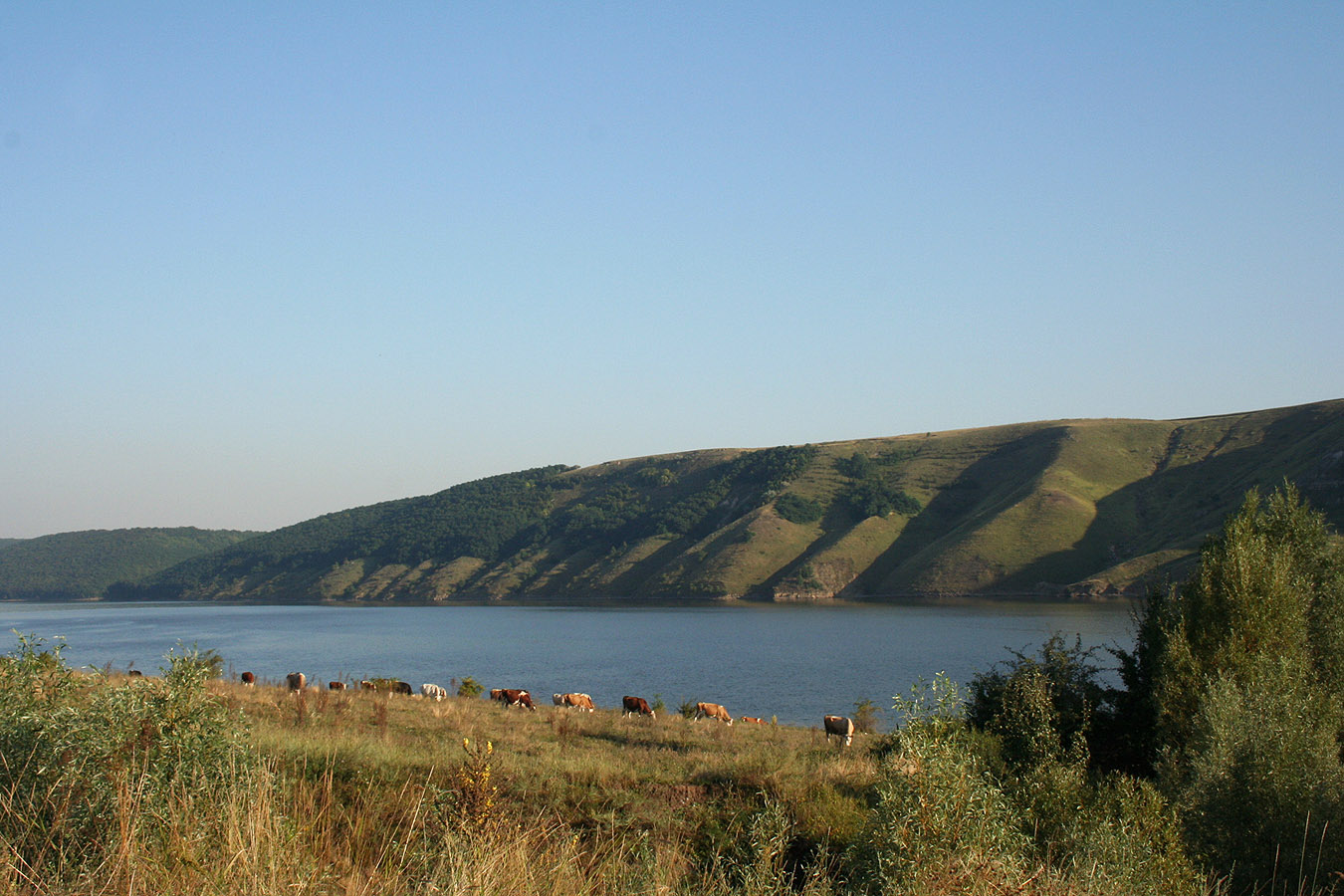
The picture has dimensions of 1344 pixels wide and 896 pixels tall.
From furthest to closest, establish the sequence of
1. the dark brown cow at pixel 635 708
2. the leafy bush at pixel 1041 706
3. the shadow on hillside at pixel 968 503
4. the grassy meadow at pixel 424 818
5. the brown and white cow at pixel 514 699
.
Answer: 1. the shadow on hillside at pixel 968 503
2. the dark brown cow at pixel 635 708
3. the brown and white cow at pixel 514 699
4. the leafy bush at pixel 1041 706
5. the grassy meadow at pixel 424 818

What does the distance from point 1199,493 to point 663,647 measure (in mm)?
80800

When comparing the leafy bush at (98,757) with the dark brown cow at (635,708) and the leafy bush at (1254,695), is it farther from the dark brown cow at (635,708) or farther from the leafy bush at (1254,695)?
the dark brown cow at (635,708)

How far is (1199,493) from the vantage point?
375ft

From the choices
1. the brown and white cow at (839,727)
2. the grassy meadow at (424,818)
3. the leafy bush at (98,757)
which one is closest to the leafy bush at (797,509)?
the brown and white cow at (839,727)

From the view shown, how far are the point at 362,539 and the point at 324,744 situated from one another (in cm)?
19057

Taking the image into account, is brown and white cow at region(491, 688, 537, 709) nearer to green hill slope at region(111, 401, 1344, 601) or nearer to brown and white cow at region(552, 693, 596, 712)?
brown and white cow at region(552, 693, 596, 712)

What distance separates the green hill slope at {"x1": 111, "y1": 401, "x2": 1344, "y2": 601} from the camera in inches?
4284

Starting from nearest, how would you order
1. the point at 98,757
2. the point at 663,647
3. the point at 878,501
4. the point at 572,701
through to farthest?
the point at 98,757 < the point at 572,701 < the point at 663,647 < the point at 878,501

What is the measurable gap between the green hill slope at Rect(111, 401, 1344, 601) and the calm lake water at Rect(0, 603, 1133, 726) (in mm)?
18267

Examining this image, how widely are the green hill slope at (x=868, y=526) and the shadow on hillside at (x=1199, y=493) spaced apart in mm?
313

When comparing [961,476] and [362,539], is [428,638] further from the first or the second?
[362,539]

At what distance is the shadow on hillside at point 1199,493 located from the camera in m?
97.8

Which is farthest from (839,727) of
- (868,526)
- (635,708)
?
(868,526)

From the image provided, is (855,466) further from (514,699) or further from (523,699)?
(523,699)
